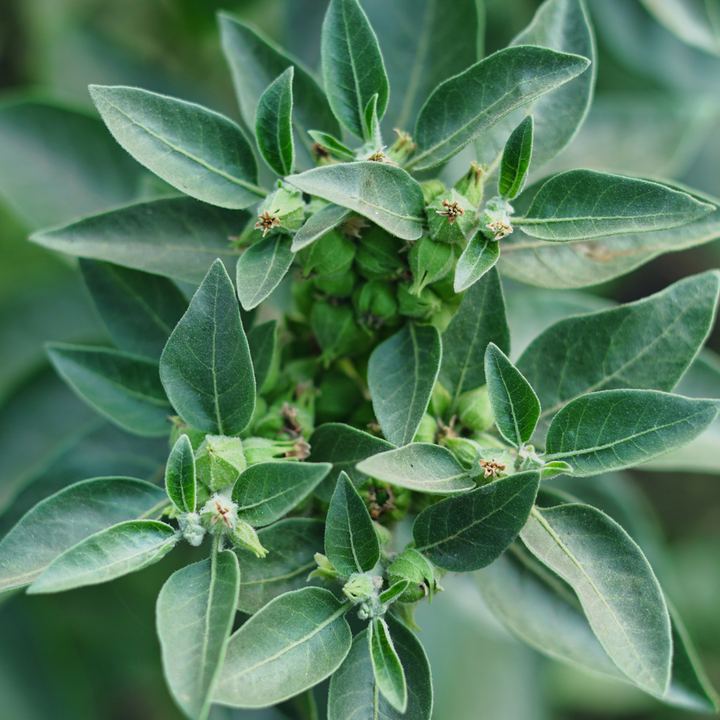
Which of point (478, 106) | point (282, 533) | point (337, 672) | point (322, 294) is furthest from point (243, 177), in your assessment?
point (337, 672)

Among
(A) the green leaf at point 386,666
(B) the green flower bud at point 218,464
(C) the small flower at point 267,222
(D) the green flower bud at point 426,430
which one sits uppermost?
(C) the small flower at point 267,222

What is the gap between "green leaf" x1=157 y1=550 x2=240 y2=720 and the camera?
Result: 1.12 metres

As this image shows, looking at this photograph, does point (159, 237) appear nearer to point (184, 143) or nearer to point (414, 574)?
point (184, 143)

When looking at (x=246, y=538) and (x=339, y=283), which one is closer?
(x=246, y=538)

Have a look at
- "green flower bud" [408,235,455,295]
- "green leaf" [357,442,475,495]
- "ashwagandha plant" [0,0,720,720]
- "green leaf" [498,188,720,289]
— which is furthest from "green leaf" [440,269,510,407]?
"green leaf" [357,442,475,495]

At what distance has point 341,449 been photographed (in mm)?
1508

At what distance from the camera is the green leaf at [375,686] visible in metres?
1.39

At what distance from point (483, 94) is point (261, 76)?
653 mm

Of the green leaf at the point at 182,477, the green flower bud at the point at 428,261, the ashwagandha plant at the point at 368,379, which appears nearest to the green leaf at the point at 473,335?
the ashwagandha plant at the point at 368,379

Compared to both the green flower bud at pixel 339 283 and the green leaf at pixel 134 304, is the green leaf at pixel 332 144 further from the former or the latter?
the green leaf at pixel 134 304

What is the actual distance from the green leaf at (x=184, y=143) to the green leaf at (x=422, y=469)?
0.67m

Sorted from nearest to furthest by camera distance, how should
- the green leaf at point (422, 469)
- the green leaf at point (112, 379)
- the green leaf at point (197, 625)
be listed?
1. the green leaf at point (197, 625)
2. the green leaf at point (422, 469)
3. the green leaf at point (112, 379)

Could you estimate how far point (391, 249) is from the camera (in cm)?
155

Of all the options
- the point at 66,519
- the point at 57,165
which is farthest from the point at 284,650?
the point at 57,165
